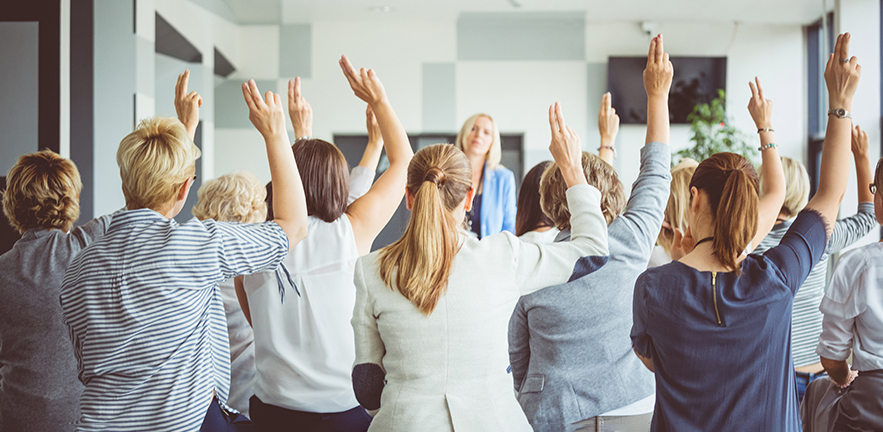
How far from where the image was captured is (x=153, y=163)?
105cm

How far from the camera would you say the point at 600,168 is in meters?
1.43

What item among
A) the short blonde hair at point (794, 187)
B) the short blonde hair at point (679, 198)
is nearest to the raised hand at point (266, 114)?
the short blonde hair at point (679, 198)

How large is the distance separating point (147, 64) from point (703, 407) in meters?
3.61

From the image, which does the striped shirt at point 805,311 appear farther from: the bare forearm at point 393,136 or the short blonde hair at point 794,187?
the bare forearm at point 393,136

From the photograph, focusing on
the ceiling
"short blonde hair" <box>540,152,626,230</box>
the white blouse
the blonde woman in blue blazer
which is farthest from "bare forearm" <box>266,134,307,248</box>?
the ceiling

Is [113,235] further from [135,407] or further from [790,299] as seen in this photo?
[790,299]

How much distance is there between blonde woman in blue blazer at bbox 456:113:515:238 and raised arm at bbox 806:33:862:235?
1.97 m

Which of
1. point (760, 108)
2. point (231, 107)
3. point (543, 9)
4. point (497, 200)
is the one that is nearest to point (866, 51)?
point (543, 9)

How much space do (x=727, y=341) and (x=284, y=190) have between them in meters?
0.87

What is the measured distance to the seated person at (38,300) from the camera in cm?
137

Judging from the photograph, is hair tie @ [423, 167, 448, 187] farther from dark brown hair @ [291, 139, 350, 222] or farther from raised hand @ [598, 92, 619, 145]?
raised hand @ [598, 92, 619, 145]

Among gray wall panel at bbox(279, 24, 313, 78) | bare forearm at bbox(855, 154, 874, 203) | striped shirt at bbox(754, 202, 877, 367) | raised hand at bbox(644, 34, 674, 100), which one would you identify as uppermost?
gray wall panel at bbox(279, 24, 313, 78)

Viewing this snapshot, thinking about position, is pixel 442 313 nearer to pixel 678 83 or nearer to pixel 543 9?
pixel 543 9

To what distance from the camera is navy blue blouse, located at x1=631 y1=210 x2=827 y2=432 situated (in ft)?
3.47
